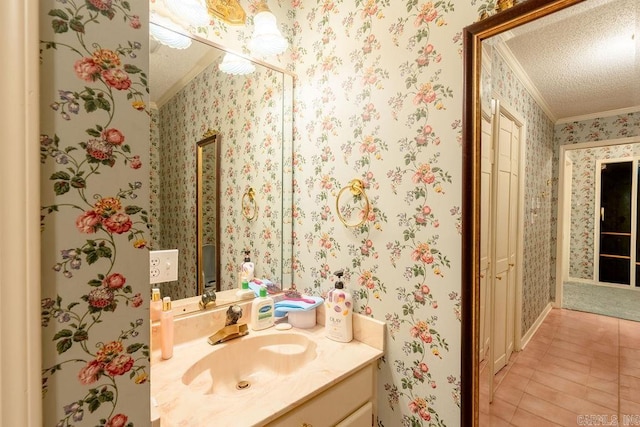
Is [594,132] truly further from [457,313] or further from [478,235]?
[457,313]

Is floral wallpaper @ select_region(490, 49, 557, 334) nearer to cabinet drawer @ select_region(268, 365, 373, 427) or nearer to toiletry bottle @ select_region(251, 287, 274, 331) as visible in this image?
cabinet drawer @ select_region(268, 365, 373, 427)

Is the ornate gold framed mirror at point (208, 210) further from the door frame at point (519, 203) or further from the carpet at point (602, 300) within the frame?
the carpet at point (602, 300)

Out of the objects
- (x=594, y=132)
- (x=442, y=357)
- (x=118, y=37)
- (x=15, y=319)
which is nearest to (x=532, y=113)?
(x=594, y=132)

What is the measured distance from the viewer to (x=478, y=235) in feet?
2.92

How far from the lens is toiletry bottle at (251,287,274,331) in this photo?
1.26m

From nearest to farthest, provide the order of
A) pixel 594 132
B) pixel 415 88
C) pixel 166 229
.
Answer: pixel 594 132
pixel 415 88
pixel 166 229

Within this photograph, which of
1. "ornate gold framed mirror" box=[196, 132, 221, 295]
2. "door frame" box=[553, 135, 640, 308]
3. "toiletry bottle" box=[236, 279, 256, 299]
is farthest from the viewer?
"toiletry bottle" box=[236, 279, 256, 299]

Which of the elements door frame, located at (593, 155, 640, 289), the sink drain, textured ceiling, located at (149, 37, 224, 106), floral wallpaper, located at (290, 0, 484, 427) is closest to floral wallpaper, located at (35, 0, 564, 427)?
floral wallpaper, located at (290, 0, 484, 427)

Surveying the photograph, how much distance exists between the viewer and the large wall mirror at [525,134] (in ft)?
2.32

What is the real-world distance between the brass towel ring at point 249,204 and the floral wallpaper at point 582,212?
Answer: 116 centimetres

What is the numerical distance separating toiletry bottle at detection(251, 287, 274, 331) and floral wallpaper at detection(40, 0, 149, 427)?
2.58ft

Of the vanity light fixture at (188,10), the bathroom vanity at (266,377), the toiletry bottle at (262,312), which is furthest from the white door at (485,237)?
the vanity light fixture at (188,10)

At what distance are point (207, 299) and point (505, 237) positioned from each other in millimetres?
1092

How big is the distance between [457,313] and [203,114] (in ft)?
3.97
